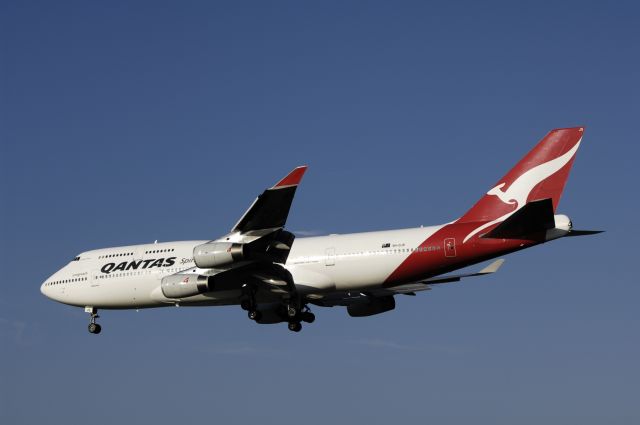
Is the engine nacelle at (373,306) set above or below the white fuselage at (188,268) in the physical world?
below

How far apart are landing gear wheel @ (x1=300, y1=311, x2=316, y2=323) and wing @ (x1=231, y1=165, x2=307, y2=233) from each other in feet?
25.0

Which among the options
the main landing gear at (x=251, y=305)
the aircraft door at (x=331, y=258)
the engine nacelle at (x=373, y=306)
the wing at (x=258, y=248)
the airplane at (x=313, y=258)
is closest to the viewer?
the wing at (x=258, y=248)

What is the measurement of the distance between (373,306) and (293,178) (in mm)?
12283

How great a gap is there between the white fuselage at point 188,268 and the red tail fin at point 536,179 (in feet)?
8.08

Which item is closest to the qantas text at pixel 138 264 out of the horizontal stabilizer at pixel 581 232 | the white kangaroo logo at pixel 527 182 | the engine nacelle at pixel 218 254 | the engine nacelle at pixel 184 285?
the engine nacelle at pixel 184 285

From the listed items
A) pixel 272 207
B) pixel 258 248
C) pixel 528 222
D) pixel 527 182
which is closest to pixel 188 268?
pixel 258 248

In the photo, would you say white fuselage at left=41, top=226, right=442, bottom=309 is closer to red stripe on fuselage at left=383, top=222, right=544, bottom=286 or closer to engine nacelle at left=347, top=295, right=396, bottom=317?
red stripe on fuselage at left=383, top=222, right=544, bottom=286

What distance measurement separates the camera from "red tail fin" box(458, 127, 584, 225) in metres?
40.3

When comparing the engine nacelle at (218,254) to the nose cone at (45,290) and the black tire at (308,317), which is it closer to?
the black tire at (308,317)

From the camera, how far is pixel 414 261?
39.7 metres

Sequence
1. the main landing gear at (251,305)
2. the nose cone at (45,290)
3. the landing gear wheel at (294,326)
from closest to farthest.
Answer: the main landing gear at (251,305), the landing gear wheel at (294,326), the nose cone at (45,290)

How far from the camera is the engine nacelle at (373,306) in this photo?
46750mm

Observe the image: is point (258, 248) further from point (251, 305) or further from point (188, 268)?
point (188, 268)

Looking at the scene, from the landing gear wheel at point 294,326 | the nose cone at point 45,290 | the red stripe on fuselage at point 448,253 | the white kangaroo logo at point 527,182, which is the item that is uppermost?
the white kangaroo logo at point 527,182
